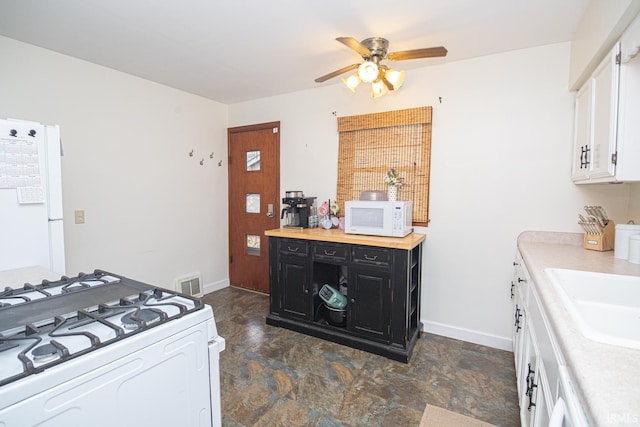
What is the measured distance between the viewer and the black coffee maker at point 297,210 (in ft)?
10.4

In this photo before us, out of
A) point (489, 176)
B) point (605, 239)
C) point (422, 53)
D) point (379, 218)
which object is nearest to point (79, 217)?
point (379, 218)

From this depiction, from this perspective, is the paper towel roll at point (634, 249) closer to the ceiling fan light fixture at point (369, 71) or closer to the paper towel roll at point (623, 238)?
the paper towel roll at point (623, 238)

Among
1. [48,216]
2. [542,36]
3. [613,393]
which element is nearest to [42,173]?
[48,216]

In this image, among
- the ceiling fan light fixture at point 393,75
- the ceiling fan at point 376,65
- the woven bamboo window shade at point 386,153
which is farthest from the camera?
the woven bamboo window shade at point 386,153

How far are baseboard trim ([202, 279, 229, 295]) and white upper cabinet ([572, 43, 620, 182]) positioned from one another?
381cm

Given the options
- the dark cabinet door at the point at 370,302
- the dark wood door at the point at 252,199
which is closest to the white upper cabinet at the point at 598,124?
the dark cabinet door at the point at 370,302

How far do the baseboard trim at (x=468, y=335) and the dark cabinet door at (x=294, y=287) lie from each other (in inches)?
45.3

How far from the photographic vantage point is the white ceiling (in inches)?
74.4

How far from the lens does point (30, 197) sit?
1.72 m

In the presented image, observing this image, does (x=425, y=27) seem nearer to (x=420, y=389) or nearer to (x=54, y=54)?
(x=420, y=389)

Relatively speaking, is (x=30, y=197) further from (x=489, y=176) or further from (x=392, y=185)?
(x=489, y=176)

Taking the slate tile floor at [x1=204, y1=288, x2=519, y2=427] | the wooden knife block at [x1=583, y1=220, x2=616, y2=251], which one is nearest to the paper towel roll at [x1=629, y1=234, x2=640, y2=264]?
the wooden knife block at [x1=583, y1=220, x2=616, y2=251]

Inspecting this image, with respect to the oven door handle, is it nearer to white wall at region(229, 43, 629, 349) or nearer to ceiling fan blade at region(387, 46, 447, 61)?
ceiling fan blade at region(387, 46, 447, 61)

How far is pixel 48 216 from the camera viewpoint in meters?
1.79
